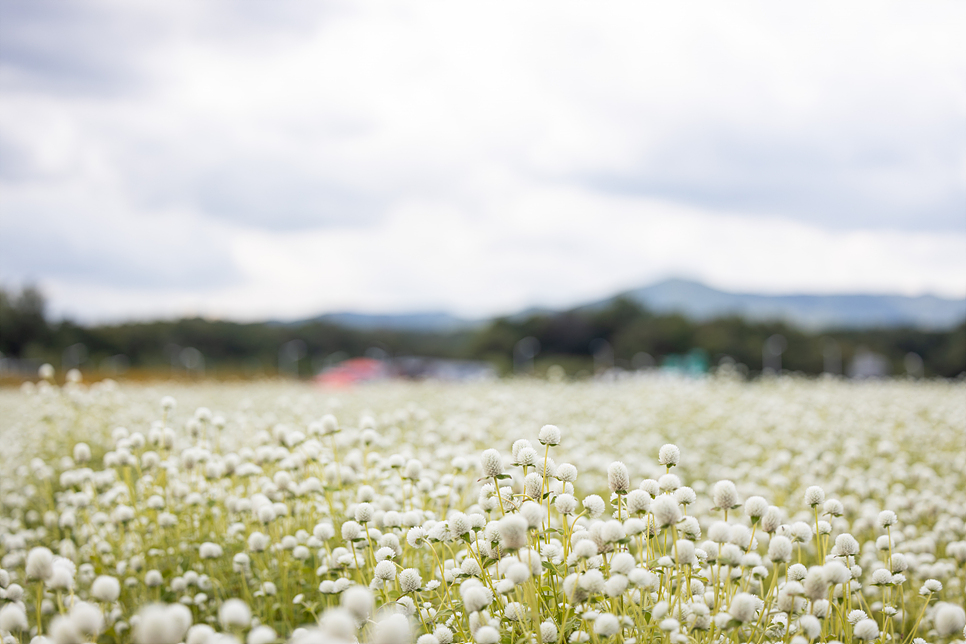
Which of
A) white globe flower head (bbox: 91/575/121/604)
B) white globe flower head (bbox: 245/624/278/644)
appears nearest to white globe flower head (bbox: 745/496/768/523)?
white globe flower head (bbox: 245/624/278/644)

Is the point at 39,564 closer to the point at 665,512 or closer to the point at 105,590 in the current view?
the point at 105,590

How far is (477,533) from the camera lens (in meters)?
3.33

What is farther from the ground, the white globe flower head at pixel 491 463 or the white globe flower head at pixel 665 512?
the white globe flower head at pixel 491 463

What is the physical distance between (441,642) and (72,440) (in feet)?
22.4

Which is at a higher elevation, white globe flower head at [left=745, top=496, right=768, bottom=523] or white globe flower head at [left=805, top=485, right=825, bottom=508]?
white globe flower head at [left=745, top=496, right=768, bottom=523]

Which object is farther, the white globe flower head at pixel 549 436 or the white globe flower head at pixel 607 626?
the white globe flower head at pixel 549 436

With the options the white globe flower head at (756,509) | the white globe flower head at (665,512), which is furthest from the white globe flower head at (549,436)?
the white globe flower head at (756,509)

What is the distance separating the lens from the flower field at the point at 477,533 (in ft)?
8.68

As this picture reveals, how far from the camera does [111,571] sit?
504cm

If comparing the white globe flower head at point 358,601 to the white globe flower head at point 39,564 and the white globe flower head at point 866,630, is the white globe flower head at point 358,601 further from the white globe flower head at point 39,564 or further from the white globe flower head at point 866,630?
the white globe flower head at point 866,630

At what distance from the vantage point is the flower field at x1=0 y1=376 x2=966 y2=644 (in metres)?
2.64

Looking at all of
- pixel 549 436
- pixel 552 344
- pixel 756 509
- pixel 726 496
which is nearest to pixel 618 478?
pixel 549 436

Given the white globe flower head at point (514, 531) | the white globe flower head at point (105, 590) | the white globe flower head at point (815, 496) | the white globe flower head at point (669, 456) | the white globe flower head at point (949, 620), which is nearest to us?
the white globe flower head at point (514, 531)

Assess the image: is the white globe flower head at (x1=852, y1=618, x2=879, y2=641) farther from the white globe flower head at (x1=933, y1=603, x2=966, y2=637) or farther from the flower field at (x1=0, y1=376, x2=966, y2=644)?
the white globe flower head at (x1=933, y1=603, x2=966, y2=637)
